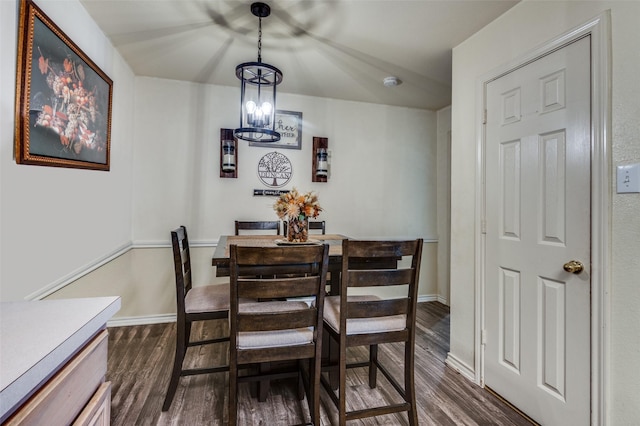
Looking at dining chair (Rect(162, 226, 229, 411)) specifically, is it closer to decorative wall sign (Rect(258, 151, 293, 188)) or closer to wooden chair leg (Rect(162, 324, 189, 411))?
wooden chair leg (Rect(162, 324, 189, 411))

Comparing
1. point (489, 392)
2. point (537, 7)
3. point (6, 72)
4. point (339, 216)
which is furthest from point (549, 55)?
point (6, 72)

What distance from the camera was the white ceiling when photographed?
1.99m

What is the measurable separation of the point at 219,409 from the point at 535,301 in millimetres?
1917

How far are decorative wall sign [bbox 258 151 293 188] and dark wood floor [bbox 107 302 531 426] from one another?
1740mm

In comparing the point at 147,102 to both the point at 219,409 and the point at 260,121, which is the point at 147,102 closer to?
the point at 260,121

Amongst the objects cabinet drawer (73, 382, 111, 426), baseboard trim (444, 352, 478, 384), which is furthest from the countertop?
baseboard trim (444, 352, 478, 384)

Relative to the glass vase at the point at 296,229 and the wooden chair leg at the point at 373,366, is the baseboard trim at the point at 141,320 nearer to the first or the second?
the glass vase at the point at 296,229

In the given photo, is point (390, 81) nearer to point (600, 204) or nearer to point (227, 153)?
point (227, 153)

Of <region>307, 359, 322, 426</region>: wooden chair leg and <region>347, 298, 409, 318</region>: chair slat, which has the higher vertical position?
<region>347, 298, 409, 318</region>: chair slat

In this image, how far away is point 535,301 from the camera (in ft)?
5.89

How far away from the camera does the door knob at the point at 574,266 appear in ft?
5.10

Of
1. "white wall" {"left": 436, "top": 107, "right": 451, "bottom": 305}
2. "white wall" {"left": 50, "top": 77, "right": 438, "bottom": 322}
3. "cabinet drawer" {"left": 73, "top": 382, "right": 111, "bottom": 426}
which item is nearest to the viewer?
"cabinet drawer" {"left": 73, "top": 382, "right": 111, "bottom": 426}

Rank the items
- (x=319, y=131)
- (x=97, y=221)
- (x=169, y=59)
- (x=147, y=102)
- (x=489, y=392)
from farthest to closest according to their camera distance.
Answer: (x=319, y=131)
(x=147, y=102)
(x=169, y=59)
(x=97, y=221)
(x=489, y=392)

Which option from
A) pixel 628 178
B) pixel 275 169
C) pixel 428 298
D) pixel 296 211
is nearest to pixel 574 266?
pixel 628 178
